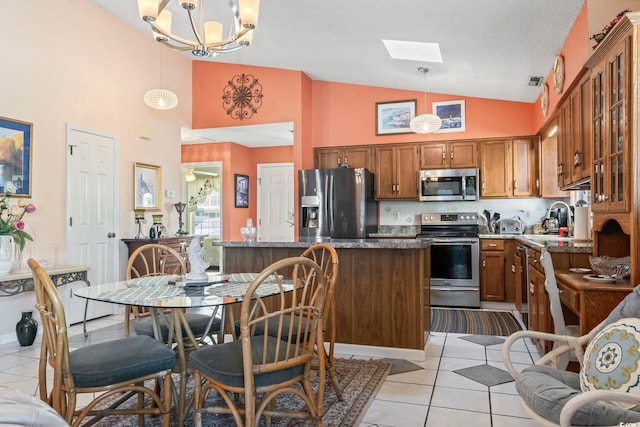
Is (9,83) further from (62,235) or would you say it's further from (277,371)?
(277,371)

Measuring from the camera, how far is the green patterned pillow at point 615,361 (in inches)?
60.1

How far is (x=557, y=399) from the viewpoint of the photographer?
1.49 meters

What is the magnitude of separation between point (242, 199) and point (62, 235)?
4115 mm

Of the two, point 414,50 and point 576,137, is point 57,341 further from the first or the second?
point 414,50

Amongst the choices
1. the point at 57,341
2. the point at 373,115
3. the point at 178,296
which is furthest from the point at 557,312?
the point at 373,115

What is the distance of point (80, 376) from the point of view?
176cm

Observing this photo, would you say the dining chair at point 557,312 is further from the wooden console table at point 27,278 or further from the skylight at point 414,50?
the wooden console table at point 27,278

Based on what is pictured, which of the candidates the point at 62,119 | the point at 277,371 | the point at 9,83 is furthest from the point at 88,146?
the point at 277,371

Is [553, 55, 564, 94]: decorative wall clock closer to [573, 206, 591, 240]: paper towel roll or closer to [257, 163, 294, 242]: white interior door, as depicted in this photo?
[573, 206, 591, 240]: paper towel roll

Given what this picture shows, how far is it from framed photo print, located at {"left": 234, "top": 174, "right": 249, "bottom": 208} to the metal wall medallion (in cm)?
205

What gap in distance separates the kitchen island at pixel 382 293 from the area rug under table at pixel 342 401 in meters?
0.28

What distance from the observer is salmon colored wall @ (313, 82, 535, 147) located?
18.4ft

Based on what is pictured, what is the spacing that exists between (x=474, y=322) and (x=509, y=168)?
7.08ft

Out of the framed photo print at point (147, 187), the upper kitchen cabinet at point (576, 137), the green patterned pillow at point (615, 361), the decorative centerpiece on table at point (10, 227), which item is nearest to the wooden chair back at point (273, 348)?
the green patterned pillow at point (615, 361)
